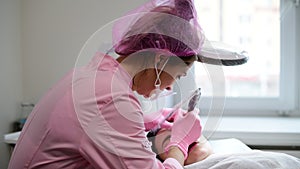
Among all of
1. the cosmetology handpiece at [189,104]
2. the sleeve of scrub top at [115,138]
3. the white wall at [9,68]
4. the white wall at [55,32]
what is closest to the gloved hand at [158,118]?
the cosmetology handpiece at [189,104]

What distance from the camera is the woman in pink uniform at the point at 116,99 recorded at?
0.76 m

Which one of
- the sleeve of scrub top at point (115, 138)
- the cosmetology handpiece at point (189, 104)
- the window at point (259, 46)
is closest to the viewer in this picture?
the sleeve of scrub top at point (115, 138)

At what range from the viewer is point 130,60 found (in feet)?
2.89

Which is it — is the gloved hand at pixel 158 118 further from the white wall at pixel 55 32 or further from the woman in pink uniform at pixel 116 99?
the white wall at pixel 55 32

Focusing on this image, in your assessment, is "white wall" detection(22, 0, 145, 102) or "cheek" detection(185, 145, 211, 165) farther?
"white wall" detection(22, 0, 145, 102)

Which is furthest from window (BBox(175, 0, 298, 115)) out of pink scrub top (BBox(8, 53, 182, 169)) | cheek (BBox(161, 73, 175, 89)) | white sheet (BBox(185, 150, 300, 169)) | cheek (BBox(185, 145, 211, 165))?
pink scrub top (BBox(8, 53, 182, 169))

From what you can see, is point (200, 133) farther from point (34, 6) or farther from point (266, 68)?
point (34, 6)

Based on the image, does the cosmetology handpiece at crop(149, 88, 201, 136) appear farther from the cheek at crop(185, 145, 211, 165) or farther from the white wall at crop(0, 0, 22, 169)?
the white wall at crop(0, 0, 22, 169)

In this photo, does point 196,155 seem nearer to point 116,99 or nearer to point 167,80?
point 167,80

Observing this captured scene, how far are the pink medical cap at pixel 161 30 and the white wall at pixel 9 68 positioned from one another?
3.00 feet

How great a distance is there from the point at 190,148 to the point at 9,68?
0.96 meters

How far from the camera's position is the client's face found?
3.74 feet

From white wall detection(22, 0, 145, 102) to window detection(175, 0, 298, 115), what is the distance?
0.53 metres

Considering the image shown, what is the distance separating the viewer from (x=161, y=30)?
32.9 inches
